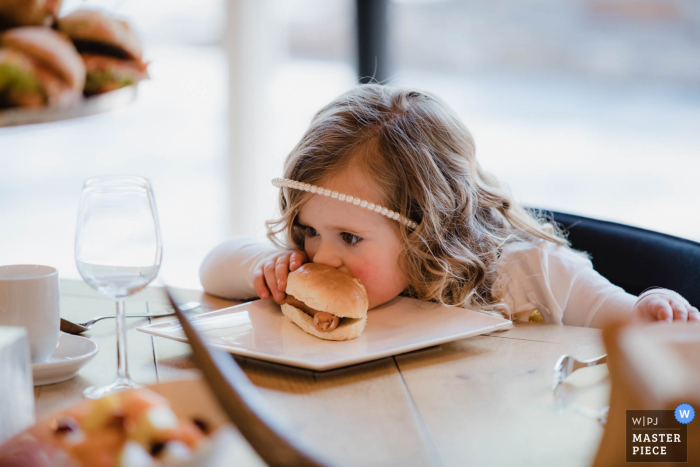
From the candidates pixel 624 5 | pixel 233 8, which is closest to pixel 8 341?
pixel 233 8

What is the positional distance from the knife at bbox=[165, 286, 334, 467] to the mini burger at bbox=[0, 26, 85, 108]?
0.20 meters

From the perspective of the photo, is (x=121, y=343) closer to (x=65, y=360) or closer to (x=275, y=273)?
(x=65, y=360)

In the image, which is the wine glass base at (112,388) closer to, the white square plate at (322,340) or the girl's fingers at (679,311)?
the white square plate at (322,340)

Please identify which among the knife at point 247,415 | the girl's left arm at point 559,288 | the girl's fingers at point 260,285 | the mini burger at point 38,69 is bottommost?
the girl's left arm at point 559,288

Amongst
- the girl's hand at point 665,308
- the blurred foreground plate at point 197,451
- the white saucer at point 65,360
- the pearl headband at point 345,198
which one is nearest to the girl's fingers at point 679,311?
the girl's hand at point 665,308

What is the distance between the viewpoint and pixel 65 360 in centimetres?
92

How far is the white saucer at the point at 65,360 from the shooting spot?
899mm

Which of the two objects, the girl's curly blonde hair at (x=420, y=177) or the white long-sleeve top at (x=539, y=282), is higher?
the girl's curly blonde hair at (x=420, y=177)

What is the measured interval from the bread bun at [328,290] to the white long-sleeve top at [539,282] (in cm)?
24

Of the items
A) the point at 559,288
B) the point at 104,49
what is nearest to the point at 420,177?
the point at 559,288

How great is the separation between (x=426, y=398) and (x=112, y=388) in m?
0.44

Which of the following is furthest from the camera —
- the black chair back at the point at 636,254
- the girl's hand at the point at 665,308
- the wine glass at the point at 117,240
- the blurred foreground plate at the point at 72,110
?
the black chair back at the point at 636,254

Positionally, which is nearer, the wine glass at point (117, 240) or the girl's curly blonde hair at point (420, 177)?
the wine glass at point (117, 240)

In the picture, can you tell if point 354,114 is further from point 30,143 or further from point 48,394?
point 30,143
